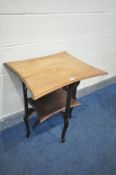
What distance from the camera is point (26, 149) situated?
1569 millimetres

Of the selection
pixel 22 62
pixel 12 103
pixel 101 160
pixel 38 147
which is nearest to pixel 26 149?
pixel 38 147

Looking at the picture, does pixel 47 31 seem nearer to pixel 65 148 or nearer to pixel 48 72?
pixel 48 72

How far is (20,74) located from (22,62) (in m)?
0.27

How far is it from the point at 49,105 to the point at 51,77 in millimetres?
351

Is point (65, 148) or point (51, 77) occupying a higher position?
point (51, 77)

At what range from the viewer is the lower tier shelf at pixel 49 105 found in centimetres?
137

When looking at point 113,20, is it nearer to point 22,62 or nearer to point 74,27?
point 74,27

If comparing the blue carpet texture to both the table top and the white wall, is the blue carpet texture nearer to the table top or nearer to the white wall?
the white wall

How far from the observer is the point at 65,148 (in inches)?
63.1

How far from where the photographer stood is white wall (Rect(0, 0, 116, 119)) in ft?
4.44

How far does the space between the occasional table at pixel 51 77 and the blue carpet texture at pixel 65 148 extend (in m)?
0.13

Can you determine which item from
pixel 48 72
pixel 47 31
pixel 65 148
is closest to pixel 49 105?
pixel 48 72

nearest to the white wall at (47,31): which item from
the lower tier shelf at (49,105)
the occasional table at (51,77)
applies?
the occasional table at (51,77)

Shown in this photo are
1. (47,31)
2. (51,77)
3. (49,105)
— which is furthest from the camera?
(47,31)
